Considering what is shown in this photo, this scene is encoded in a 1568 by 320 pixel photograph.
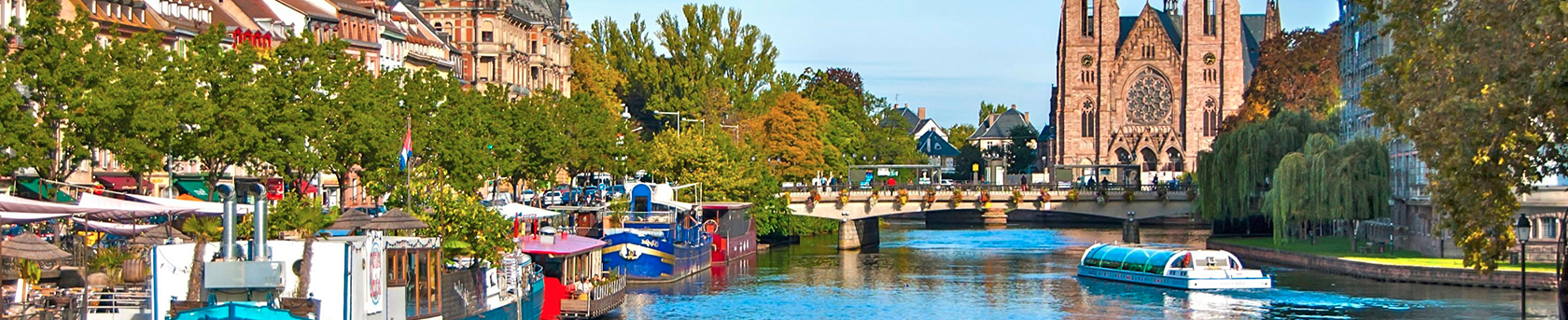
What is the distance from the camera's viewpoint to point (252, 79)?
187 feet

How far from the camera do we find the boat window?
130ft

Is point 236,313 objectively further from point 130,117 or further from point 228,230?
point 130,117

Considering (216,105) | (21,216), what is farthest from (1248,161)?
(21,216)

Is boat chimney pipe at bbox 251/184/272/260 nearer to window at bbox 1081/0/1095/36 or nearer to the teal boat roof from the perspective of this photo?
the teal boat roof

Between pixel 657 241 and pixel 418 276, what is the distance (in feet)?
102

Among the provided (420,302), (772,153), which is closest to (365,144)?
(420,302)

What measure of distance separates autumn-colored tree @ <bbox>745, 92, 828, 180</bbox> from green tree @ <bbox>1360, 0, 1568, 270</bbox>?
85.0 metres

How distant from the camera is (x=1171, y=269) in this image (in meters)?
71.4

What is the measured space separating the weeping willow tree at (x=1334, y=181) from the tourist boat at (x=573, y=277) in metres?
27.9

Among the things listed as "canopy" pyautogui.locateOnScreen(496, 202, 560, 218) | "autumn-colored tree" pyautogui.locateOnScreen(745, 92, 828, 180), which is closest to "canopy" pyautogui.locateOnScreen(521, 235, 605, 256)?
"canopy" pyautogui.locateOnScreen(496, 202, 560, 218)

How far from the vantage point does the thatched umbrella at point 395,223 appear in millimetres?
43438

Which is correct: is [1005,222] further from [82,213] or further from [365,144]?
[82,213]

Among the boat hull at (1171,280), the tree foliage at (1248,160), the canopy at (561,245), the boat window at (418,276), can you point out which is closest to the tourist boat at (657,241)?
the canopy at (561,245)

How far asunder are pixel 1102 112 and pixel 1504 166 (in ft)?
520
